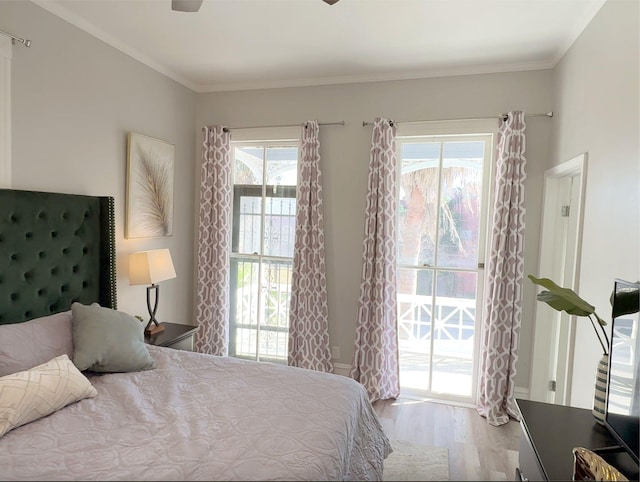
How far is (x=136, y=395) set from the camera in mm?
1815

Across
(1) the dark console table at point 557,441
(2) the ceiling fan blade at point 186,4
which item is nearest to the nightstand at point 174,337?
(2) the ceiling fan blade at point 186,4

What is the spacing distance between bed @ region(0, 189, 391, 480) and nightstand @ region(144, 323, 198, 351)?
396mm

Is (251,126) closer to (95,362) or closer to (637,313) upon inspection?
(95,362)

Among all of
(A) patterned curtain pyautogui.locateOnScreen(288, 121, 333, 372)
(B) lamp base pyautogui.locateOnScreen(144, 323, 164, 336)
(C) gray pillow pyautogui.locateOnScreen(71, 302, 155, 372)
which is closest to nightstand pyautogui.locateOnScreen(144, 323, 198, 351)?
(B) lamp base pyautogui.locateOnScreen(144, 323, 164, 336)

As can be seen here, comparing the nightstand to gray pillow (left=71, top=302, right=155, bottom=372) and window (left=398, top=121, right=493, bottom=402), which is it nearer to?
gray pillow (left=71, top=302, right=155, bottom=372)

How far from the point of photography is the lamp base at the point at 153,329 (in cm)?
284

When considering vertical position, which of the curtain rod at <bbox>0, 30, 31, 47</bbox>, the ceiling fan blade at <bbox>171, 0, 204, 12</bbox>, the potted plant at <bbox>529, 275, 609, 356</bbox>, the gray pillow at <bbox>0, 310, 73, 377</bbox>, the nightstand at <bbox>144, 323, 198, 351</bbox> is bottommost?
the nightstand at <bbox>144, 323, 198, 351</bbox>

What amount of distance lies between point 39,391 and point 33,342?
16.5 inches

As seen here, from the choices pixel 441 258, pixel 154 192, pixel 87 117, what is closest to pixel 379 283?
pixel 441 258

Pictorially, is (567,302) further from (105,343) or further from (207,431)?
(105,343)

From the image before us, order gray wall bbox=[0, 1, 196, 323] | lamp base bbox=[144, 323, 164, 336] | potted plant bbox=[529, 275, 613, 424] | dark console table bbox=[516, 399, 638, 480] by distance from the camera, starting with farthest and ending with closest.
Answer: lamp base bbox=[144, 323, 164, 336]
gray wall bbox=[0, 1, 196, 323]
potted plant bbox=[529, 275, 613, 424]
dark console table bbox=[516, 399, 638, 480]

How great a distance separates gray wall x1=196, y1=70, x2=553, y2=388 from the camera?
2957mm

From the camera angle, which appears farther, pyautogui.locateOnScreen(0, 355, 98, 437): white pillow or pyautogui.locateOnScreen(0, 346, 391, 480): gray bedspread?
pyautogui.locateOnScreen(0, 355, 98, 437): white pillow

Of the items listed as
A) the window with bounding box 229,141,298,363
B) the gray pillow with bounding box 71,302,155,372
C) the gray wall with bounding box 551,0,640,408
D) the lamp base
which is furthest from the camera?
the window with bounding box 229,141,298,363
